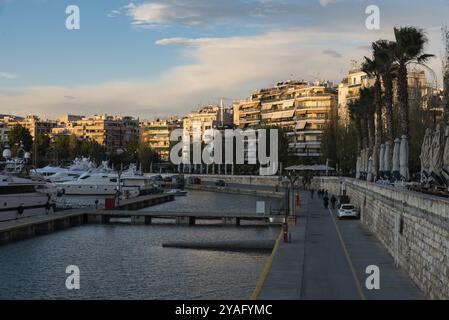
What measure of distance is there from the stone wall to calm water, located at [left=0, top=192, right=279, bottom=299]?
681 centimetres

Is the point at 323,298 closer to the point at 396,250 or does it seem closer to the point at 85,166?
the point at 396,250

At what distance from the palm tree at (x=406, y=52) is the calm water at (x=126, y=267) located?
1334 centimetres

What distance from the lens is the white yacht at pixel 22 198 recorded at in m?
53.7

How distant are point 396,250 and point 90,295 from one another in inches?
532

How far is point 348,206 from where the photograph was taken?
54.0 metres

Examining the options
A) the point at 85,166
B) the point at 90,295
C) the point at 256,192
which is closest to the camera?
the point at 90,295

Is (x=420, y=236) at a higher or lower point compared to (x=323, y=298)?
higher

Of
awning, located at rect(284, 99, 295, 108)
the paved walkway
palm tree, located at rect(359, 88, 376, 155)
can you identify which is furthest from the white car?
awning, located at rect(284, 99, 295, 108)

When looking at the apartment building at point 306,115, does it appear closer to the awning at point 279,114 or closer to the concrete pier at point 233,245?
the awning at point 279,114

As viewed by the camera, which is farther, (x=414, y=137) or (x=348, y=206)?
(x=414, y=137)

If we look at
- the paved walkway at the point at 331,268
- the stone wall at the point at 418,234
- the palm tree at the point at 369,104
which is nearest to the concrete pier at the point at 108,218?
the paved walkway at the point at 331,268

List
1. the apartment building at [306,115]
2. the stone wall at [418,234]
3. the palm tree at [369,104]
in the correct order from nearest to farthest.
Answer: the stone wall at [418,234]
the palm tree at [369,104]
the apartment building at [306,115]

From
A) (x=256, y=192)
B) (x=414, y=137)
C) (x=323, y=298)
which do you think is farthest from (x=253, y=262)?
(x=256, y=192)

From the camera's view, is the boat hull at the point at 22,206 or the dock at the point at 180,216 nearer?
the boat hull at the point at 22,206
